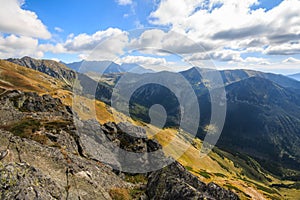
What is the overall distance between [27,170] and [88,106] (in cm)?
14598

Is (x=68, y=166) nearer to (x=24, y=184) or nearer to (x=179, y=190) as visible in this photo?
(x=24, y=184)

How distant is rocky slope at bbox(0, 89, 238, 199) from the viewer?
22531 millimetres

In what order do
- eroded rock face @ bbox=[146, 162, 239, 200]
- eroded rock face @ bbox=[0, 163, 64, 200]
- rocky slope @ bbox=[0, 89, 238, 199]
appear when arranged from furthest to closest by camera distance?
A: eroded rock face @ bbox=[146, 162, 239, 200], rocky slope @ bbox=[0, 89, 238, 199], eroded rock face @ bbox=[0, 163, 64, 200]

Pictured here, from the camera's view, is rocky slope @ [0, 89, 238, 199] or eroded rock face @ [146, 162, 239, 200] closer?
rocky slope @ [0, 89, 238, 199]

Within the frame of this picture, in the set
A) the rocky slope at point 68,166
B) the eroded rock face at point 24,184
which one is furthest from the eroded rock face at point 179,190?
the eroded rock face at point 24,184

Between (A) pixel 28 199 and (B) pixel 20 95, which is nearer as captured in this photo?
(A) pixel 28 199

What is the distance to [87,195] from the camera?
28328 mm

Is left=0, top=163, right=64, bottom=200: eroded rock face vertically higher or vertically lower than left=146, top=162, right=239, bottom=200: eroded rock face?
higher

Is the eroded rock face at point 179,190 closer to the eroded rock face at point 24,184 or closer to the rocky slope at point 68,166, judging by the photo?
the rocky slope at point 68,166

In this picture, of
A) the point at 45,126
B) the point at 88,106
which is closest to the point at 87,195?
the point at 45,126

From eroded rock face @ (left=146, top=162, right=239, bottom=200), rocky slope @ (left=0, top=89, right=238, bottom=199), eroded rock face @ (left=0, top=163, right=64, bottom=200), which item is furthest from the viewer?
eroded rock face @ (left=146, top=162, right=239, bottom=200)

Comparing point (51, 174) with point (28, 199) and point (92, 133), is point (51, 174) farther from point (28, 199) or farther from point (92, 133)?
point (92, 133)

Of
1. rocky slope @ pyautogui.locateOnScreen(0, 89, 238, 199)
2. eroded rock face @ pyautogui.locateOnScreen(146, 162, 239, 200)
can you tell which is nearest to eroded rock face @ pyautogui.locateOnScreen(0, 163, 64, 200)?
rocky slope @ pyautogui.locateOnScreen(0, 89, 238, 199)

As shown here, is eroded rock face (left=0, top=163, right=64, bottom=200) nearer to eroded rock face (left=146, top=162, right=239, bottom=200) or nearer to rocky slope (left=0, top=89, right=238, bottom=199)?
rocky slope (left=0, top=89, right=238, bottom=199)
